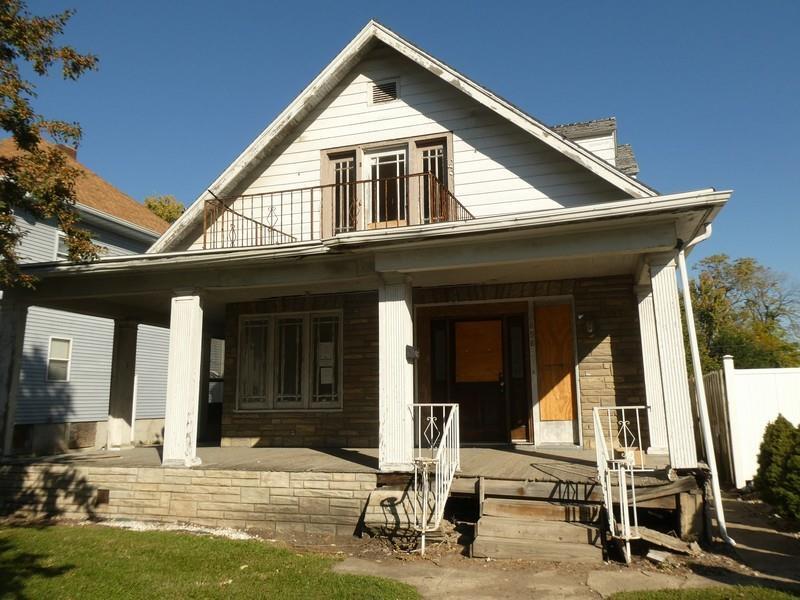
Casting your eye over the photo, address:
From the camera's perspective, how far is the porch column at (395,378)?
7.10 meters

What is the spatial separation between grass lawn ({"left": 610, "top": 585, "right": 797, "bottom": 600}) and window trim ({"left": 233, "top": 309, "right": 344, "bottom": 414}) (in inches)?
246

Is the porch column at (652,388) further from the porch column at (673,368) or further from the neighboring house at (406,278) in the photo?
the porch column at (673,368)

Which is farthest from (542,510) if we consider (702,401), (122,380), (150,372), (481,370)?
(150,372)

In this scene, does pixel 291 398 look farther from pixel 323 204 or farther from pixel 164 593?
pixel 164 593

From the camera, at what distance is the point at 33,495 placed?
337 inches

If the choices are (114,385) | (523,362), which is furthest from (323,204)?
(114,385)

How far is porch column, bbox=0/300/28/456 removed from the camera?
30.1ft

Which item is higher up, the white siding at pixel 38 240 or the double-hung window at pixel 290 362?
the white siding at pixel 38 240

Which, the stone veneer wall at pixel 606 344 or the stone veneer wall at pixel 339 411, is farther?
the stone veneer wall at pixel 339 411

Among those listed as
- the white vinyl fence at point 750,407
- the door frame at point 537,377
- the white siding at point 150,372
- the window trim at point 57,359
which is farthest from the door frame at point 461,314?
the white siding at point 150,372

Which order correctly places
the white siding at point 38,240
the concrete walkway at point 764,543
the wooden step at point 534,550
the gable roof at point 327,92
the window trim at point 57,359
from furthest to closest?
the window trim at point 57,359 < the white siding at point 38,240 < the gable roof at point 327,92 < the wooden step at point 534,550 < the concrete walkway at point 764,543

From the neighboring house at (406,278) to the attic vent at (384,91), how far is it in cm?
3

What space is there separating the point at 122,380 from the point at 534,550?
849cm

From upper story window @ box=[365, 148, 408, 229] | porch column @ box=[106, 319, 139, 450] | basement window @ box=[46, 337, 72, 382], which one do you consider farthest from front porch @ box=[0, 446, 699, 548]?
basement window @ box=[46, 337, 72, 382]
